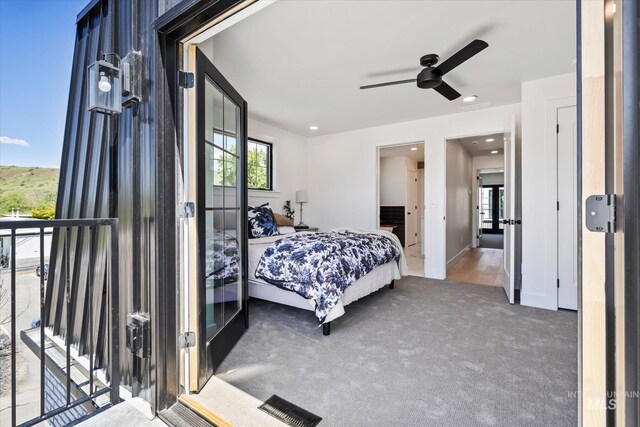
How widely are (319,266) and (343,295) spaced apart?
1.22 feet

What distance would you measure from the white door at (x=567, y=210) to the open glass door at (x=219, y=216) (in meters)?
3.35

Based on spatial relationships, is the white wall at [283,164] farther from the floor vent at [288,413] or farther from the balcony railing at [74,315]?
the floor vent at [288,413]

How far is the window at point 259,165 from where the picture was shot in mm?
4754

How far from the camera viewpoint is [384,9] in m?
2.12

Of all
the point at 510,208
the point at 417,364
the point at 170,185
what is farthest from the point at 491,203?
the point at 170,185

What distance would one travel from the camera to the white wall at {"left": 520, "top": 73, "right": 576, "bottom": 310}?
3191 mm

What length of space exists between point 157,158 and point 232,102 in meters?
1.11

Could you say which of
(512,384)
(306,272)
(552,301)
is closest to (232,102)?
Result: (306,272)

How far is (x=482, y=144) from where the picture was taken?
6.38 m

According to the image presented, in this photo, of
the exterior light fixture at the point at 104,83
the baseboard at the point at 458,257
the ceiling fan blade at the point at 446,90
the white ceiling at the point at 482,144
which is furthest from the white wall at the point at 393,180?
the exterior light fixture at the point at 104,83

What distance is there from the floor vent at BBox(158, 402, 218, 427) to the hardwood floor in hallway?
13.0ft

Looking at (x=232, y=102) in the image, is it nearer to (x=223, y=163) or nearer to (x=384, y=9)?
(x=223, y=163)

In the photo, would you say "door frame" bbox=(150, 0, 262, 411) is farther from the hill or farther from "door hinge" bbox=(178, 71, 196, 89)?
the hill

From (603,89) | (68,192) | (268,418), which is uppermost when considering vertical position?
(603,89)
